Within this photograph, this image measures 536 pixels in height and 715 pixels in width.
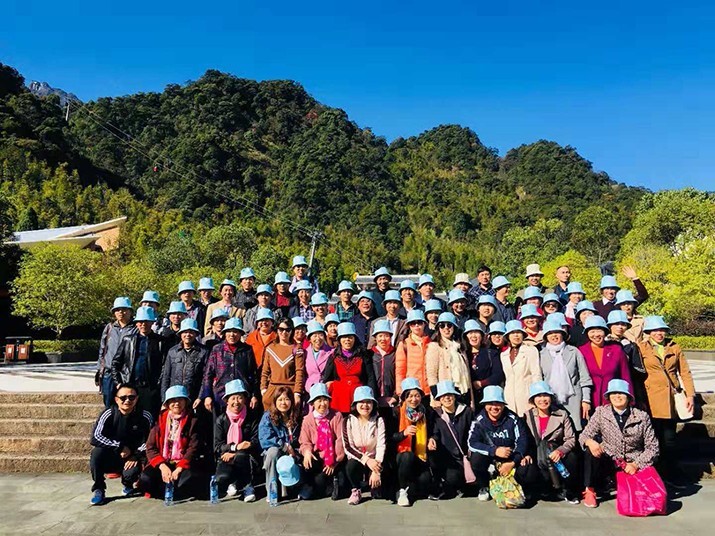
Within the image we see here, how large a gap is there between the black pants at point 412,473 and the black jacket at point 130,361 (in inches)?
106

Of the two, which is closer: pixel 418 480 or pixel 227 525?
pixel 227 525

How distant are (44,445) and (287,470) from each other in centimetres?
323

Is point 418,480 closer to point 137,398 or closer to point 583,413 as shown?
point 583,413

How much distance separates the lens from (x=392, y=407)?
5297 millimetres

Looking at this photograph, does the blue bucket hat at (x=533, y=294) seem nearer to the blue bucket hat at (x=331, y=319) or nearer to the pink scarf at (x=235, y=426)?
the blue bucket hat at (x=331, y=319)

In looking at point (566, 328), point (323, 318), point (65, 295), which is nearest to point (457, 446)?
point (566, 328)

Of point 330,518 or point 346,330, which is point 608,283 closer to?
point 346,330

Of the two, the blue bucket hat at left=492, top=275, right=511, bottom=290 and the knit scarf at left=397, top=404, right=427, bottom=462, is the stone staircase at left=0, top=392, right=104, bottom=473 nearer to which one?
the knit scarf at left=397, top=404, right=427, bottom=462

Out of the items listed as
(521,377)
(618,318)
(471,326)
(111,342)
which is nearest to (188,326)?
(111,342)

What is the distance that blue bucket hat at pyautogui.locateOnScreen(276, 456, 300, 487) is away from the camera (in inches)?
186

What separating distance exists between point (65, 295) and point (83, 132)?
63273mm

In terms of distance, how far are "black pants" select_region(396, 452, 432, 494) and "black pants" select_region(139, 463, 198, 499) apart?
190 centimetres

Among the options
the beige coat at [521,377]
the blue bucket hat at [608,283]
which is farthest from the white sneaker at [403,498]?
the blue bucket hat at [608,283]

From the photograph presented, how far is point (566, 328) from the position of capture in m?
5.60
